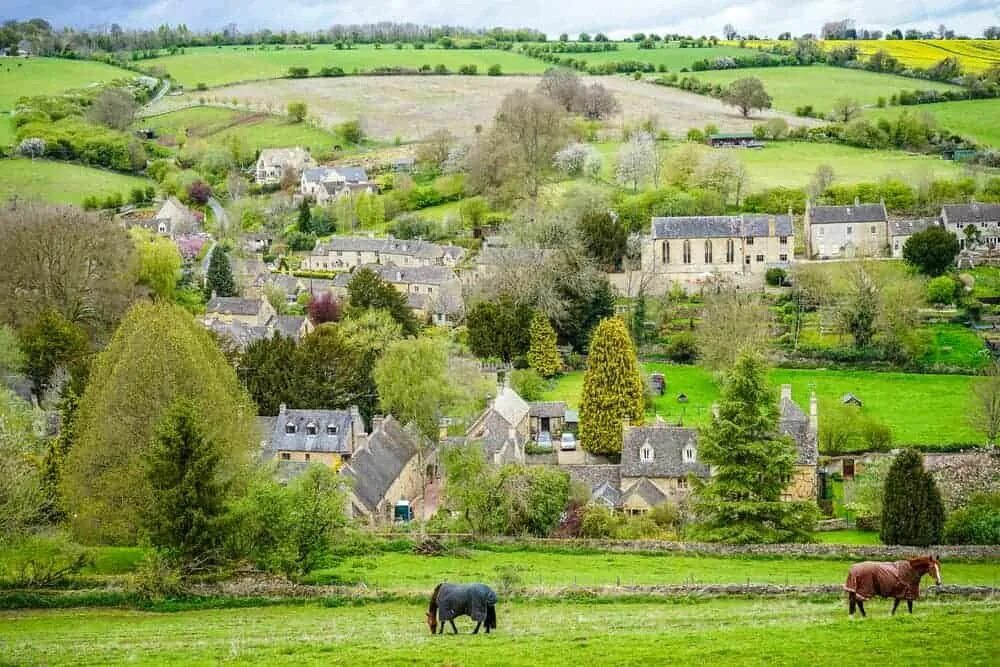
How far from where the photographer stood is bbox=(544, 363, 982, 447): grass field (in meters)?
64.2

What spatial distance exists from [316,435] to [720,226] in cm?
4337

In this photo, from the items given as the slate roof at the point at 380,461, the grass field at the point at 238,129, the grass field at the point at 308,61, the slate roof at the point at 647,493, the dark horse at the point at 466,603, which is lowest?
the dark horse at the point at 466,603

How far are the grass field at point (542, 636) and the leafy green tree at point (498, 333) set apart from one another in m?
42.6

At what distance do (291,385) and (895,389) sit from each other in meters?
34.3

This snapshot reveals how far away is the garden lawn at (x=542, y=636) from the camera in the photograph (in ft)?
78.3

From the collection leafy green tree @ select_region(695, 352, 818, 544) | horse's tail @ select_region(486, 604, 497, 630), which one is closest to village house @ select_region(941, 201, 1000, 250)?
leafy green tree @ select_region(695, 352, 818, 544)

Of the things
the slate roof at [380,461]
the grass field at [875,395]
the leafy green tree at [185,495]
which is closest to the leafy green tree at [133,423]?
the leafy green tree at [185,495]

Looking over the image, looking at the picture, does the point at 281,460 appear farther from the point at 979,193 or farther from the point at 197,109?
the point at 197,109

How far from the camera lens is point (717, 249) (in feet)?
307

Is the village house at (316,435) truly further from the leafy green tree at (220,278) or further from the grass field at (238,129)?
the grass field at (238,129)

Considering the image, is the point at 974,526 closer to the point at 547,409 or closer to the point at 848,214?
the point at 547,409

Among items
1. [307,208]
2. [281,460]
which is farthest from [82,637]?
[307,208]

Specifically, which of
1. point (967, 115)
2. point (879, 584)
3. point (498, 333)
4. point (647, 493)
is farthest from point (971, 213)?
point (879, 584)

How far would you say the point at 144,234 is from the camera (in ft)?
309
